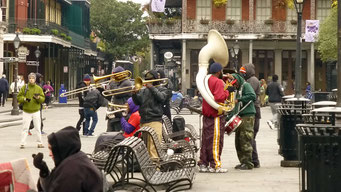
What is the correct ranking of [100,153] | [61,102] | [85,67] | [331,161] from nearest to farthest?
[331,161] < [100,153] < [61,102] < [85,67]

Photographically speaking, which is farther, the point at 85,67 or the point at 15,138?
the point at 85,67

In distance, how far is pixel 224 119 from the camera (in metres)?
12.0

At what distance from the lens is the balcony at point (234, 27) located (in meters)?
49.0

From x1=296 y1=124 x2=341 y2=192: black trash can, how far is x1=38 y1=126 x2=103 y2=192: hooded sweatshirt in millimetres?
2630

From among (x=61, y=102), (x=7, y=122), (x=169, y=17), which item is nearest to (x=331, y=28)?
(x=169, y=17)

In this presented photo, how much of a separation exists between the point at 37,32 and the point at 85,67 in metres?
19.7

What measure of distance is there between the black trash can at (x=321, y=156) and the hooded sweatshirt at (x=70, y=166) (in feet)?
8.63

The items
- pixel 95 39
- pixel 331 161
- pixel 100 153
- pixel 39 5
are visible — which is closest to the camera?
pixel 331 161

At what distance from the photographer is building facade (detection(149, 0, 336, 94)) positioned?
4906cm

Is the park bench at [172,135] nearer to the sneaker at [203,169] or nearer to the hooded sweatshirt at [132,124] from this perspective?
the hooded sweatshirt at [132,124]

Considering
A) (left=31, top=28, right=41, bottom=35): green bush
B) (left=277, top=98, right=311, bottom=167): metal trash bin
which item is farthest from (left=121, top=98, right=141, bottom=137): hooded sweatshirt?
(left=31, top=28, right=41, bottom=35): green bush

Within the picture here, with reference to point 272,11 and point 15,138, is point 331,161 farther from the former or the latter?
point 272,11

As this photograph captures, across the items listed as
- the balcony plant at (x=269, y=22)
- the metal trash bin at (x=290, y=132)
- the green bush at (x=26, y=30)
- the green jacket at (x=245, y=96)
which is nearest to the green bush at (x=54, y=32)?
the green bush at (x=26, y=30)

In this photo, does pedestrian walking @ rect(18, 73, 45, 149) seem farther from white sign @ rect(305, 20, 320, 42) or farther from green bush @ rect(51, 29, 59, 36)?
green bush @ rect(51, 29, 59, 36)
